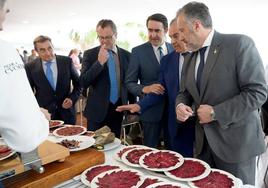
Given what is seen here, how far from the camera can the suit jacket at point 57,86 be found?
2.44 m

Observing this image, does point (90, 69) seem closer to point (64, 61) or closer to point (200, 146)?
point (64, 61)

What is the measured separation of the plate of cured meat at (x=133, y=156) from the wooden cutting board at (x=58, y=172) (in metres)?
0.11

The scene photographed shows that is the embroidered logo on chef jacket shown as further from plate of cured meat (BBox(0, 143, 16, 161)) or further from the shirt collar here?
the shirt collar

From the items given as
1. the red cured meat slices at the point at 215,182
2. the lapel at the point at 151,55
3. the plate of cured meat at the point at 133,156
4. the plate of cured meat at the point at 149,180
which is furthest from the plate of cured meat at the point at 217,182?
the lapel at the point at 151,55

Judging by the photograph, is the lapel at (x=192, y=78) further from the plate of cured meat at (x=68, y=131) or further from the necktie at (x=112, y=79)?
the necktie at (x=112, y=79)

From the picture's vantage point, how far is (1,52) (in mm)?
803

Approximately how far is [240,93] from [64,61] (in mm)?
1648

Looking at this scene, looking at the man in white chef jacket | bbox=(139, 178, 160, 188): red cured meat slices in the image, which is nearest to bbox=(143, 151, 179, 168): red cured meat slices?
bbox=(139, 178, 160, 188): red cured meat slices

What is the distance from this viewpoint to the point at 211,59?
1.41 metres

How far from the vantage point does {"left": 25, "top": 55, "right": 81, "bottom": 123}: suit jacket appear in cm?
244

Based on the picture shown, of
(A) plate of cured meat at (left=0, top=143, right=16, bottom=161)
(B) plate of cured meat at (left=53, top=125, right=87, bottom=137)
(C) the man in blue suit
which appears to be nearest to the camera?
(A) plate of cured meat at (left=0, top=143, right=16, bottom=161)

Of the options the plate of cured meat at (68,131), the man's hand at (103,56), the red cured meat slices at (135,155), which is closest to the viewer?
the red cured meat slices at (135,155)

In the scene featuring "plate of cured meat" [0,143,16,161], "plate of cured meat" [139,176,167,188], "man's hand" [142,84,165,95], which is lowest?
"plate of cured meat" [139,176,167,188]

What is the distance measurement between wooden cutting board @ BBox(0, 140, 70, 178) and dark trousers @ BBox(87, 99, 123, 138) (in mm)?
1120
